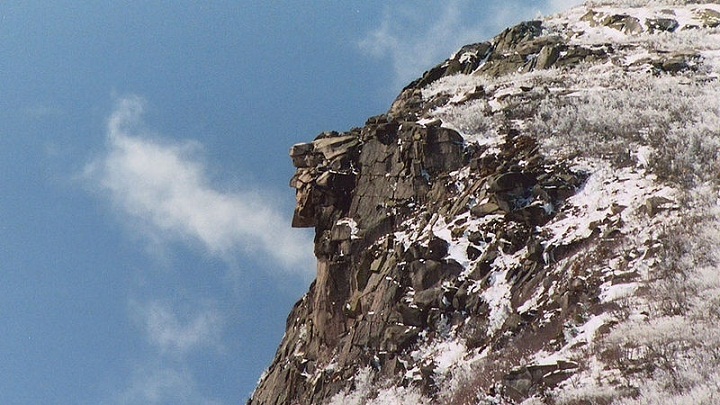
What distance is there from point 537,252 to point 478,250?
6.90 feet

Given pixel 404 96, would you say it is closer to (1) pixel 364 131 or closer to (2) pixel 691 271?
(1) pixel 364 131

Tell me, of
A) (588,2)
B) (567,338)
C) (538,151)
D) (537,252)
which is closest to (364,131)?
(538,151)

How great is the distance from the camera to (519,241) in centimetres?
1777

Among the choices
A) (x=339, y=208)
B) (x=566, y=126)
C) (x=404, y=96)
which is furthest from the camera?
(x=404, y=96)

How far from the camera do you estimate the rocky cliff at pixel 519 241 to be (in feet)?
40.1

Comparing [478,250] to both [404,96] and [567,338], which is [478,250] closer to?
[567,338]

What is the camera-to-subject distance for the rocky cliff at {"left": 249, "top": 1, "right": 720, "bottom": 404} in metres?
12.2

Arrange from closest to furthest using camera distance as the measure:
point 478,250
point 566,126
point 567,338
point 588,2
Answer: point 567,338, point 478,250, point 566,126, point 588,2

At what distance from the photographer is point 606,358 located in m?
11.2

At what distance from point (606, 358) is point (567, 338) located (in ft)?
5.23

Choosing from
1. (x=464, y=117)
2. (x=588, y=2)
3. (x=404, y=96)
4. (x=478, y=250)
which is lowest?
(x=478, y=250)

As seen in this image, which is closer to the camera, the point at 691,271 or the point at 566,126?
the point at 691,271

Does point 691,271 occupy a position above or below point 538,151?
below

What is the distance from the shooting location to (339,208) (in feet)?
80.0
